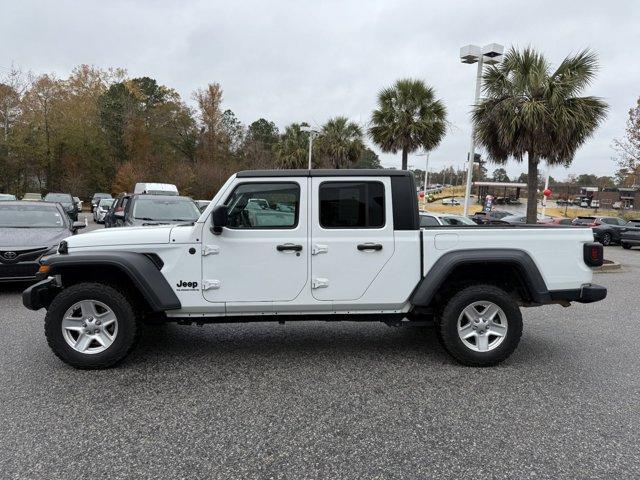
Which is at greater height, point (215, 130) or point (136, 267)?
Result: point (215, 130)

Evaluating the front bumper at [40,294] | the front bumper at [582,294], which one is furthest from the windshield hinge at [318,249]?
the front bumper at [40,294]

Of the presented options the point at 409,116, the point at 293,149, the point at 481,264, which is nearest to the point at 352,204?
the point at 481,264

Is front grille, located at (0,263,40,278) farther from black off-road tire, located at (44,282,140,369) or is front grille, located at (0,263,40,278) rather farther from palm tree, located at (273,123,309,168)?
palm tree, located at (273,123,309,168)

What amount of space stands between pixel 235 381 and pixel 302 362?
77 centimetres

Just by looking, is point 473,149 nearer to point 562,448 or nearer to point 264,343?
point 264,343

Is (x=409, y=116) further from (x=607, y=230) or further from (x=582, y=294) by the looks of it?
(x=582, y=294)

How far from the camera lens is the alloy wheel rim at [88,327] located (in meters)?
4.27

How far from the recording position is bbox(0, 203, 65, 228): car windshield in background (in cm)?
836

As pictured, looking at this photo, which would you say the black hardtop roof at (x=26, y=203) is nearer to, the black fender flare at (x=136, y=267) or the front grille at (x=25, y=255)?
the front grille at (x=25, y=255)

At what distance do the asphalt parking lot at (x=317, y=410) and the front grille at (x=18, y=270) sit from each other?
180cm

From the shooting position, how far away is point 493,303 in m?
4.48

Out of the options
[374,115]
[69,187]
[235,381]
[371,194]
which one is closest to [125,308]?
[235,381]

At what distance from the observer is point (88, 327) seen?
170 inches

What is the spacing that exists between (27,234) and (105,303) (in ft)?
15.0
